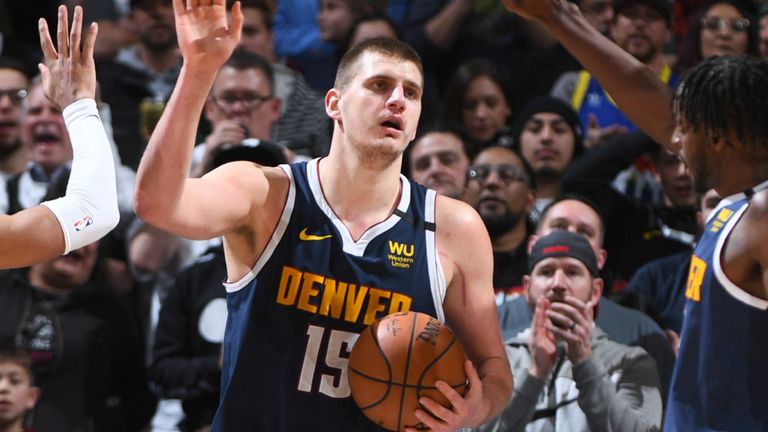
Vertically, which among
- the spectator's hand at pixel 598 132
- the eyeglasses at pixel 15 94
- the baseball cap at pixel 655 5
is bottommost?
the eyeglasses at pixel 15 94

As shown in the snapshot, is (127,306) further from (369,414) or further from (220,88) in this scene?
(369,414)

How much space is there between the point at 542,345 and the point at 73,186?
2317 mm

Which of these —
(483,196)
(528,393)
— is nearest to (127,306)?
(483,196)

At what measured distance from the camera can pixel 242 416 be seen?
441 cm

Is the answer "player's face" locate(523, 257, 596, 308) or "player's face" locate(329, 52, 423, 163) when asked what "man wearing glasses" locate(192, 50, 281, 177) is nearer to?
"player's face" locate(523, 257, 596, 308)

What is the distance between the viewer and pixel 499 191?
6738 mm

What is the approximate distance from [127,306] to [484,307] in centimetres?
290

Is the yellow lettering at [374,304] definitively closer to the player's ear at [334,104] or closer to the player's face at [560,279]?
the player's ear at [334,104]

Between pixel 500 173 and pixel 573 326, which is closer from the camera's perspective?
pixel 573 326

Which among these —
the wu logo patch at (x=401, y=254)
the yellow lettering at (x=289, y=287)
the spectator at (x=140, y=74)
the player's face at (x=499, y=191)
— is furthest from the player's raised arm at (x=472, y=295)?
the spectator at (x=140, y=74)

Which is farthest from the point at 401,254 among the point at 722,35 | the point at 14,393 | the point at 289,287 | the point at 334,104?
the point at 722,35

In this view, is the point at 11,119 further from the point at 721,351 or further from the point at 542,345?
the point at 721,351

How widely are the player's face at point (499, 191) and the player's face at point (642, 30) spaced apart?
60.0 inches

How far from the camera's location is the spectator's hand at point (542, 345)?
17.8 ft
